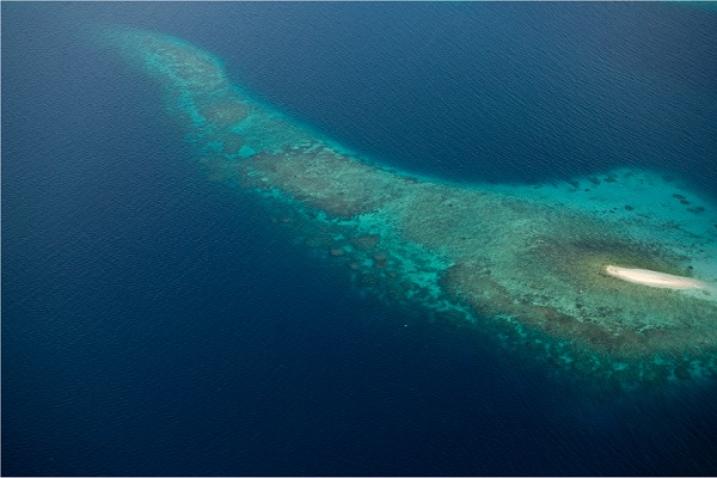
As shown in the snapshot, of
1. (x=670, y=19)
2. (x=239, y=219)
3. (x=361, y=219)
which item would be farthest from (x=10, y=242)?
(x=670, y=19)

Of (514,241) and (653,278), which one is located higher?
(653,278)

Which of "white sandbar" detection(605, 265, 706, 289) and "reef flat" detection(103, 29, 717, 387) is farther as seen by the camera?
"white sandbar" detection(605, 265, 706, 289)

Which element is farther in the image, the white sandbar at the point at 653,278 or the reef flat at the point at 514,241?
the white sandbar at the point at 653,278

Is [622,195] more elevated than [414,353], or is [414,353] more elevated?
[622,195]

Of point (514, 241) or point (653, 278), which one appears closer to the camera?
point (653, 278)

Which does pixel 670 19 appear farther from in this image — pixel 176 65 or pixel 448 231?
pixel 176 65
